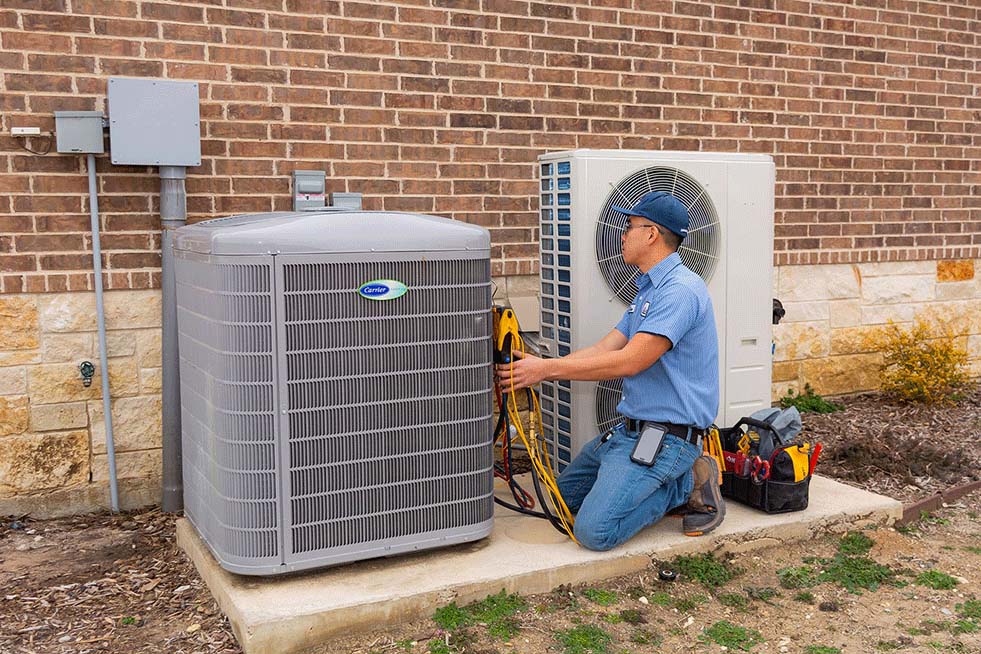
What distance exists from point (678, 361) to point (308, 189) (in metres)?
2.22

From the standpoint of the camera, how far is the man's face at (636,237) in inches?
156

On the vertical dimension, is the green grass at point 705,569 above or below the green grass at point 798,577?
above

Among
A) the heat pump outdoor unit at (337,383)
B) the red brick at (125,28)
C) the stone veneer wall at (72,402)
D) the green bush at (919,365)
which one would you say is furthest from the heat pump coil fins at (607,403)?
the green bush at (919,365)

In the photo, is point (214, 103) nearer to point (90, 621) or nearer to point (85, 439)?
point (85, 439)

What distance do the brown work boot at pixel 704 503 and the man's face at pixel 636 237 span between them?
0.95m

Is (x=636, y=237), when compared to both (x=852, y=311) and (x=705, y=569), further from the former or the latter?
(x=852, y=311)

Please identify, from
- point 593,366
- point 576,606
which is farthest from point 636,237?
point 576,606

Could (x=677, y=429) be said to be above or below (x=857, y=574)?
above

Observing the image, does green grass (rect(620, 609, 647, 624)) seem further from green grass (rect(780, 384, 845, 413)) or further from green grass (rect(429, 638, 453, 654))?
green grass (rect(780, 384, 845, 413))

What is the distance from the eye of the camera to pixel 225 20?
187 inches

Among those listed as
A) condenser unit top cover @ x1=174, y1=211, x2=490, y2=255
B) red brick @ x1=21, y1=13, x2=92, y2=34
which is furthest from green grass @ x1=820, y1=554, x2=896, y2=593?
red brick @ x1=21, y1=13, x2=92, y2=34

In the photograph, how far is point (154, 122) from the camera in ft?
14.8

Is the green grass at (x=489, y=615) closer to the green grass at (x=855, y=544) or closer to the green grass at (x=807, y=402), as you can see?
the green grass at (x=855, y=544)

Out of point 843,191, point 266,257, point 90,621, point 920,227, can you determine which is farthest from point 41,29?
point 920,227
